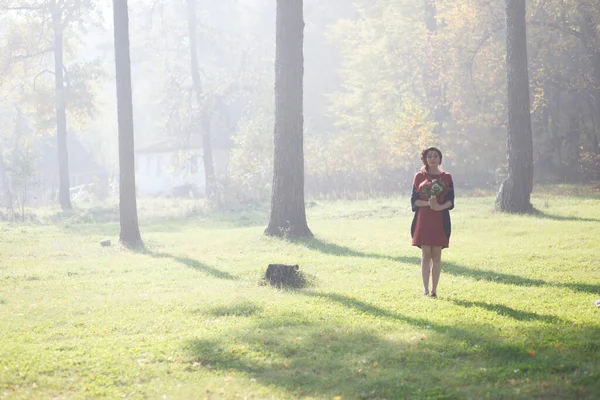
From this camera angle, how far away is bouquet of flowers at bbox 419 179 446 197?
9695mm

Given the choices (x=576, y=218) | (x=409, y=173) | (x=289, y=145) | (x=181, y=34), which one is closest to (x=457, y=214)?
(x=576, y=218)

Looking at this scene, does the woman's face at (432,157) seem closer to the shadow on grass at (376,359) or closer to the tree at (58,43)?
the shadow on grass at (376,359)

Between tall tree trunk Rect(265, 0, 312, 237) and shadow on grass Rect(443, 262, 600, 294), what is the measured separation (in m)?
6.33

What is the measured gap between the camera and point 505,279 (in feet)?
38.6

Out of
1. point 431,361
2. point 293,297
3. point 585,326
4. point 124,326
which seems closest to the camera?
point 431,361

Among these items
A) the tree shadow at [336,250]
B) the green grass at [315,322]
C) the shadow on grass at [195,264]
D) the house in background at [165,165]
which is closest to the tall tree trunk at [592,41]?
the green grass at [315,322]

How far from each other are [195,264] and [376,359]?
890 centimetres

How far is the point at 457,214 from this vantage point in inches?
896

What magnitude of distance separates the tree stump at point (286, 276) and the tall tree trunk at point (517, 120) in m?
11.8

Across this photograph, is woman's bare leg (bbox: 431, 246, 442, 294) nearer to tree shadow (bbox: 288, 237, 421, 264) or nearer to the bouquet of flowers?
the bouquet of flowers

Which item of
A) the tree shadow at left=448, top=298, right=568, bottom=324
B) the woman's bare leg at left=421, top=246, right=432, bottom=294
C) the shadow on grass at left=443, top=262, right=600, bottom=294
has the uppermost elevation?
the woman's bare leg at left=421, top=246, right=432, bottom=294

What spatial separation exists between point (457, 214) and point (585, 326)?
14853 mm

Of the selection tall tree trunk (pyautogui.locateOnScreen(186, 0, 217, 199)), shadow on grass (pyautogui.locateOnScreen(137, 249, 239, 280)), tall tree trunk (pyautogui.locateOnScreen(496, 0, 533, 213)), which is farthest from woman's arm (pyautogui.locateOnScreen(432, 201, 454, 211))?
tall tree trunk (pyautogui.locateOnScreen(186, 0, 217, 199))

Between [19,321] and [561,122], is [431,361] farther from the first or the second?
[561,122]
